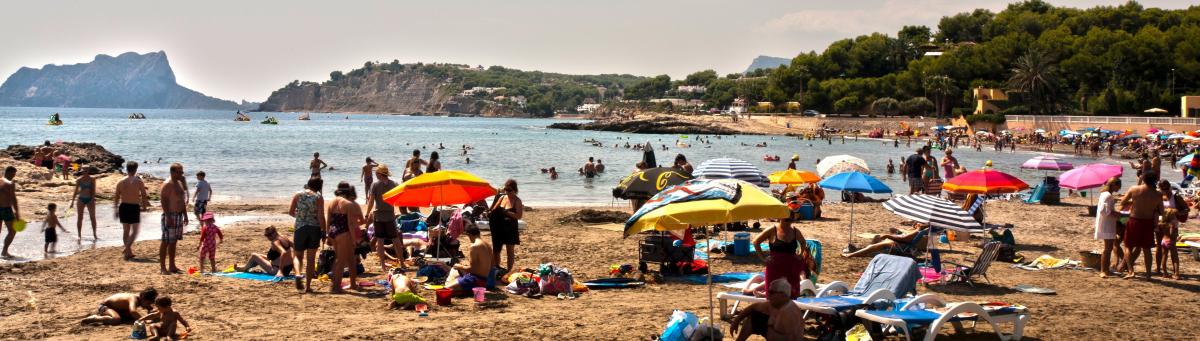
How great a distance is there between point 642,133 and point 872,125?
1019 inches

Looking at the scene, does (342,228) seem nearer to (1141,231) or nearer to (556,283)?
(556,283)

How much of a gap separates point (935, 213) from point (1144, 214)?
2353 millimetres

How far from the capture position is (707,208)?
7.29m

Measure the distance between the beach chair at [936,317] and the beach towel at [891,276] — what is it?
35cm

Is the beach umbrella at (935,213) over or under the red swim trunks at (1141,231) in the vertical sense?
over

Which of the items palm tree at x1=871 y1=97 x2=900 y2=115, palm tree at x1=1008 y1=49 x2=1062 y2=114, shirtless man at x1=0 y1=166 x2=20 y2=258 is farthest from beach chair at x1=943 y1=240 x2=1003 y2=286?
palm tree at x1=871 y1=97 x2=900 y2=115

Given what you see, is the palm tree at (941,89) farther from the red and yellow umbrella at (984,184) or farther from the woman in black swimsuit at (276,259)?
the woman in black swimsuit at (276,259)

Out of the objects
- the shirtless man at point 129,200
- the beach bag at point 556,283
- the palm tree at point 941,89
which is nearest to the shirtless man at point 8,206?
the shirtless man at point 129,200

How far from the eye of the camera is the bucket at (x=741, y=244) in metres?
12.3

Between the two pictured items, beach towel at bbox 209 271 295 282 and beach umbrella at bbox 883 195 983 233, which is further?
beach towel at bbox 209 271 295 282

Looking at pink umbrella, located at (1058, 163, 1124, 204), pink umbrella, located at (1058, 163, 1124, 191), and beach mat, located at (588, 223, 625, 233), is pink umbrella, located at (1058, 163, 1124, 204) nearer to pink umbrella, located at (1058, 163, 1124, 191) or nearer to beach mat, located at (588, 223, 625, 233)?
pink umbrella, located at (1058, 163, 1124, 191)

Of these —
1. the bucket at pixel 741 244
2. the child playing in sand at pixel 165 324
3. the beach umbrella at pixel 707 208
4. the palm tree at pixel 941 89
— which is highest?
the palm tree at pixel 941 89

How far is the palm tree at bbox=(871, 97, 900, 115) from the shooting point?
9288 cm

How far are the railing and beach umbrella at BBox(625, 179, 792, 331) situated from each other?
2320 inches
